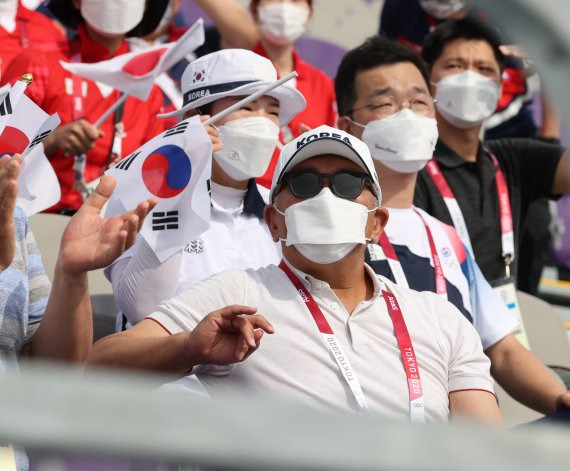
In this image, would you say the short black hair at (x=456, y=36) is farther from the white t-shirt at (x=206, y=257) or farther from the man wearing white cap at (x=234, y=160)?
the white t-shirt at (x=206, y=257)

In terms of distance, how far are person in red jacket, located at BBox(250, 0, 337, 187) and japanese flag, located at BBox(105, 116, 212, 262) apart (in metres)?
1.99

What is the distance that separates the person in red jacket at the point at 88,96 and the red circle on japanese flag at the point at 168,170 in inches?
31.9

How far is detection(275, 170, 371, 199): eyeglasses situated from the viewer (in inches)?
108

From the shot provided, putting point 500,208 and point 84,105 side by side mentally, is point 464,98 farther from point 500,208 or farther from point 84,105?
point 84,105

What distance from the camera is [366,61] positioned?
390 centimetres

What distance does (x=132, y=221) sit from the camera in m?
2.28

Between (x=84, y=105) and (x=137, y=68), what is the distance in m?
0.35

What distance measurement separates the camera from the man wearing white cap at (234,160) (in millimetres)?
3150

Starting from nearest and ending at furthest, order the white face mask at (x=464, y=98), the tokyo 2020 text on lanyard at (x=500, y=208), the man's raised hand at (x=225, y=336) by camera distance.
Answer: the man's raised hand at (x=225, y=336)
the tokyo 2020 text on lanyard at (x=500, y=208)
the white face mask at (x=464, y=98)

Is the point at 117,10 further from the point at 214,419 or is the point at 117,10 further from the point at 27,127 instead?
the point at 214,419

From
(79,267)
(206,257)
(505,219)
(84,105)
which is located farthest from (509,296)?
(79,267)

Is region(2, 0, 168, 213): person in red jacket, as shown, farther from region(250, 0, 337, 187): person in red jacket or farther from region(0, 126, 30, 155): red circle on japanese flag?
region(0, 126, 30, 155): red circle on japanese flag

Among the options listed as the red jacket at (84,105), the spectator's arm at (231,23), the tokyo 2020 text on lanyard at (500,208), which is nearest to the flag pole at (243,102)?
the red jacket at (84,105)

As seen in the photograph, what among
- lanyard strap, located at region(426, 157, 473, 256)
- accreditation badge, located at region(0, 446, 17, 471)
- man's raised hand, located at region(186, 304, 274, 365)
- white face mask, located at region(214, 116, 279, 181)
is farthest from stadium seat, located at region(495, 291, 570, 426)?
accreditation badge, located at region(0, 446, 17, 471)
